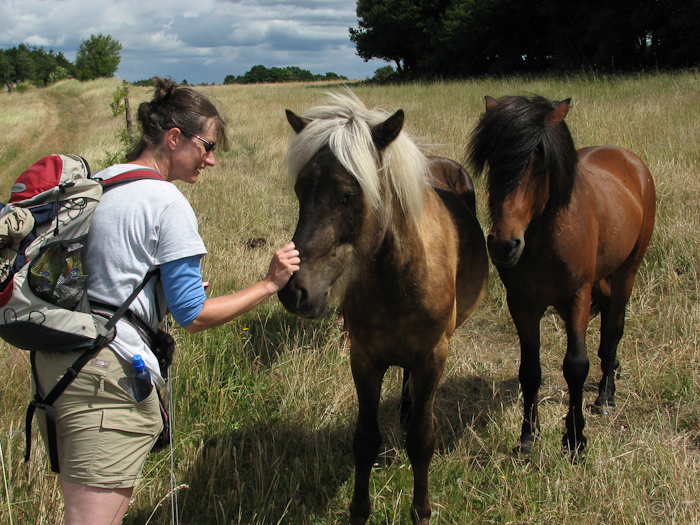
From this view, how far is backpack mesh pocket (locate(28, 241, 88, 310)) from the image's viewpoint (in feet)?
4.99

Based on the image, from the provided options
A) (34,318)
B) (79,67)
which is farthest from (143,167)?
(79,67)

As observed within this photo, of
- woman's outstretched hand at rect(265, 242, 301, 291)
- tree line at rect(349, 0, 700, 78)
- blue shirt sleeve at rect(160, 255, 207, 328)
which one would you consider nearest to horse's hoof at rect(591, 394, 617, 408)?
woman's outstretched hand at rect(265, 242, 301, 291)

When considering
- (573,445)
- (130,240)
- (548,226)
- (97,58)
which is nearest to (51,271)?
(130,240)

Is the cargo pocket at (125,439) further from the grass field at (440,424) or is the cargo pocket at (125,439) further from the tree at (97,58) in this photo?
the tree at (97,58)

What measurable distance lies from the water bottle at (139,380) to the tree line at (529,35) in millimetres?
15940

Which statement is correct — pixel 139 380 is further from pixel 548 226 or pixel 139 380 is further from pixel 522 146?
pixel 548 226

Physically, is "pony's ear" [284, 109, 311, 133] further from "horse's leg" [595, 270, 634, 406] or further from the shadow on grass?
"horse's leg" [595, 270, 634, 406]

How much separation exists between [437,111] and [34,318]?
11.4 metres

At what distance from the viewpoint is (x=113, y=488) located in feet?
5.50

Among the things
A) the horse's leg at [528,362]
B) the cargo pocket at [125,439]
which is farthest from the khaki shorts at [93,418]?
the horse's leg at [528,362]

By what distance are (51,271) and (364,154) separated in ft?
3.86

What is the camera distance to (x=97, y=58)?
58.1 m

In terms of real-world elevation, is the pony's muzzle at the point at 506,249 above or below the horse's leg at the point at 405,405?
above

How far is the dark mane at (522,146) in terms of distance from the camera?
101 inches
